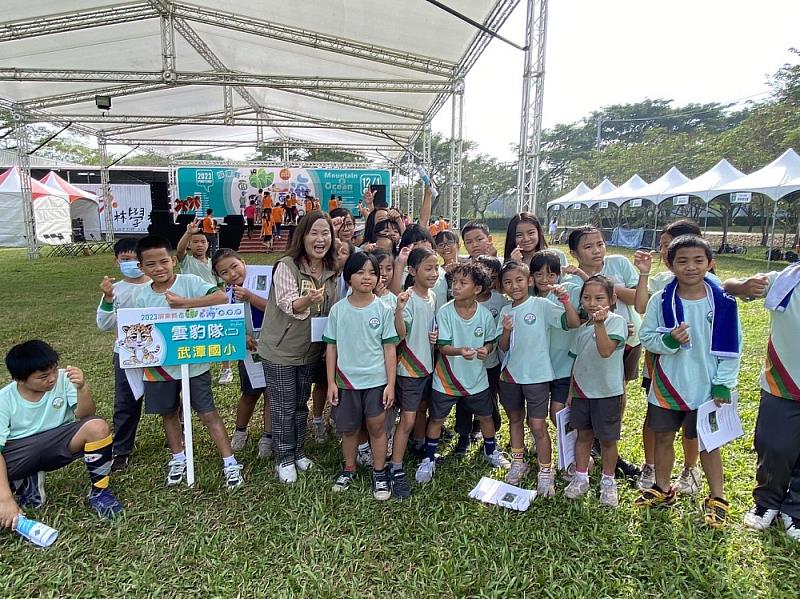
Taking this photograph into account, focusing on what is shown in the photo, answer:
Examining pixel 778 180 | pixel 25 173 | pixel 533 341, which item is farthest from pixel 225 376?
pixel 778 180

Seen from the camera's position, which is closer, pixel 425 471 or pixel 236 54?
pixel 425 471

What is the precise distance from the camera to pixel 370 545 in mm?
2439

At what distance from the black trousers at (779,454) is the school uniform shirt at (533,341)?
1.06 metres

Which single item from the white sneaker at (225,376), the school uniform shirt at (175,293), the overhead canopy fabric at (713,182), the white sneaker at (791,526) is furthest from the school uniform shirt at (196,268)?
the overhead canopy fabric at (713,182)

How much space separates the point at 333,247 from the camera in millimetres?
2941

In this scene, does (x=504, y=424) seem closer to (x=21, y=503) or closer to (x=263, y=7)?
(x=21, y=503)

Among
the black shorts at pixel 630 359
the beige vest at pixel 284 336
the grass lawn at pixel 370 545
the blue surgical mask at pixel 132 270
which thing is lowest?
the grass lawn at pixel 370 545

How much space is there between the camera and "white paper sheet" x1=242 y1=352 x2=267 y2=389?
3311mm

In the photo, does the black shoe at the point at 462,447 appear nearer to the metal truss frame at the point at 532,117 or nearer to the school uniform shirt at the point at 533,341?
the school uniform shirt at the point at 533,341

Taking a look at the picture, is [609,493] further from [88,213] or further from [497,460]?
[88,213]

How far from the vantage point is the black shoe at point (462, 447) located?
130 inches

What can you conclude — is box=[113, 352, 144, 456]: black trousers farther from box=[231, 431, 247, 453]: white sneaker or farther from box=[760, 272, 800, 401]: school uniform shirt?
box=[760, 272, 800, 401]: school uniform shirt

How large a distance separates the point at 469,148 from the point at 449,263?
1851 inches

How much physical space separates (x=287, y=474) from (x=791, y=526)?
2.68 metres
